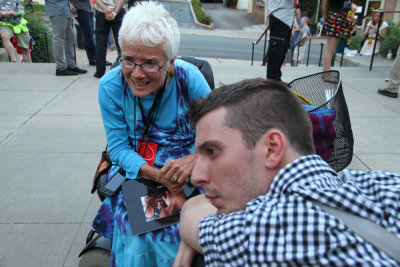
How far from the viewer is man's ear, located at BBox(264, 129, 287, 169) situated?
1.04 m

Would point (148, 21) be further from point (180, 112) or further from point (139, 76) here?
point (180, 112)

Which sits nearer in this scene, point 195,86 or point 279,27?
point 195,86

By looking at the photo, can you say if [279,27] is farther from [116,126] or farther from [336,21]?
[116,126]

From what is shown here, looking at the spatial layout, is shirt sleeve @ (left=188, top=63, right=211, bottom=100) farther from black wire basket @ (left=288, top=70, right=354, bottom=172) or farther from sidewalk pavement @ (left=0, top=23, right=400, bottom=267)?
sidewalk pavement @ (left=0, top=23, right=400, bottom=267)

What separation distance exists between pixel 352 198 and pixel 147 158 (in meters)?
1.39

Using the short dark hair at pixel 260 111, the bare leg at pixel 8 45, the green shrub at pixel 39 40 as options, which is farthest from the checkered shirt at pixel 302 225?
the green shrub at pixel 39 40

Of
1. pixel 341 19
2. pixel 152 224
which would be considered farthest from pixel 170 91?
pixel 341 19

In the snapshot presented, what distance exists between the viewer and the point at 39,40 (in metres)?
9.88

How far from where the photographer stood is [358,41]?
47.1 ft

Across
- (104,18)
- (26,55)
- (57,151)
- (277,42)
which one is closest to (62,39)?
(104,18)

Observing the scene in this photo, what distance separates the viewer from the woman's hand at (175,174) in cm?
187

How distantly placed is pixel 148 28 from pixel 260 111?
1002 millimetres

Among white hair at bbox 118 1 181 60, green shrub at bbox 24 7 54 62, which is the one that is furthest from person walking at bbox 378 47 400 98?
green shrub at bbox 24 7 54 62

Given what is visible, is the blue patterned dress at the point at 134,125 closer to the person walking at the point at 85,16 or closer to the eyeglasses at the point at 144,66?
the eyeglasses at the point at 144,66
